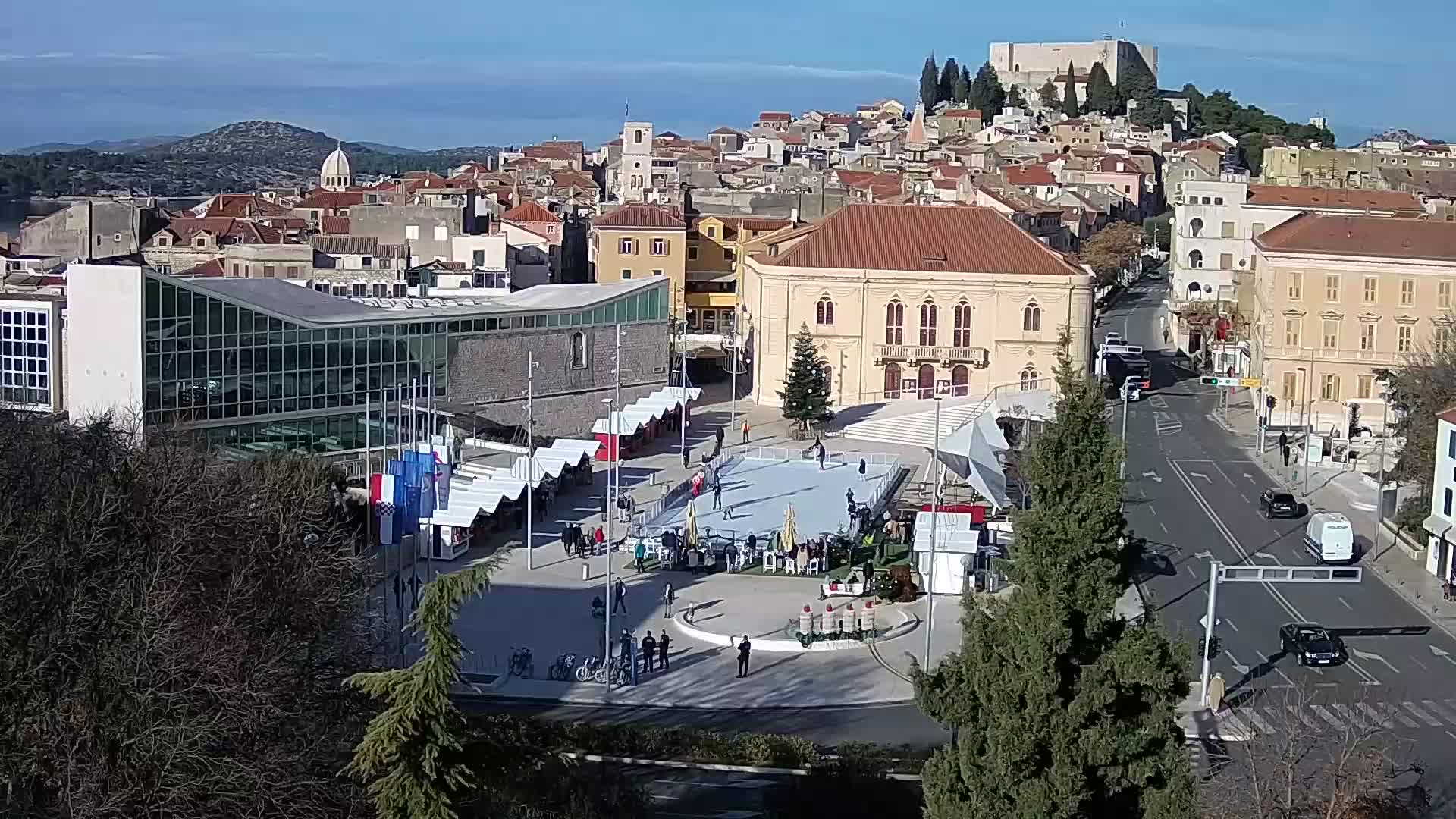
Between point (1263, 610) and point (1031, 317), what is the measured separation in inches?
803

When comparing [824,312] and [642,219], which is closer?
[824,312]

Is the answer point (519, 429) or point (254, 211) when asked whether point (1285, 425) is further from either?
point (254, 211)

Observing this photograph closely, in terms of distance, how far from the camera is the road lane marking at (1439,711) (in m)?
23.0

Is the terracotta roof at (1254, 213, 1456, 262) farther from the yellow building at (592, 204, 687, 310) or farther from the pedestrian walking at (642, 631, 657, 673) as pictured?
the pedestrian walking at (642, 631, 657, 673)

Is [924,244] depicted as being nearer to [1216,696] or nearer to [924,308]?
[924,308]

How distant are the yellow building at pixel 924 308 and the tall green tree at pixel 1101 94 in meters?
95.0

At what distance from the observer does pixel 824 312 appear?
4953cm

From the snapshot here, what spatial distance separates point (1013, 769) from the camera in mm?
13312

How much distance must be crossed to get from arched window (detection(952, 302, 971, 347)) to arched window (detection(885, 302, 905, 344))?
1.34 metres

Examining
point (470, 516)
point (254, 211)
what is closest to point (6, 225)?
point (254, 211)

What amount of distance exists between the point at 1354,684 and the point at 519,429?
20.9 m

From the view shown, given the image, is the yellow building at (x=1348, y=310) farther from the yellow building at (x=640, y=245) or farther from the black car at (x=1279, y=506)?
the yellow building at (x=640, y=245)

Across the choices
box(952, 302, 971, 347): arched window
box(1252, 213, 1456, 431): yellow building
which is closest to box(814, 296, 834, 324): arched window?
box(952, 302, 971, 347): arched window

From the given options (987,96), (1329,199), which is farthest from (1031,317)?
(987,96)
